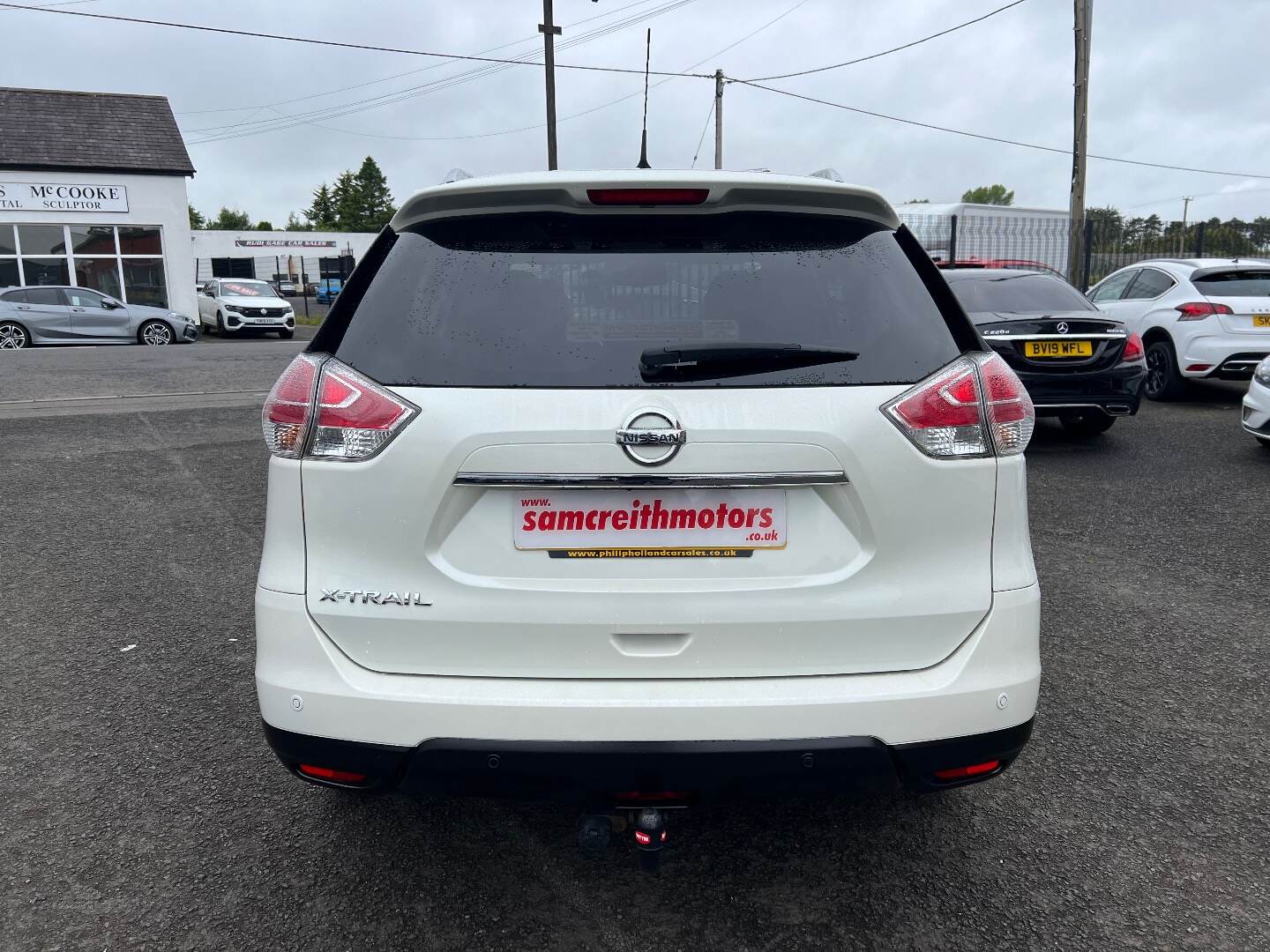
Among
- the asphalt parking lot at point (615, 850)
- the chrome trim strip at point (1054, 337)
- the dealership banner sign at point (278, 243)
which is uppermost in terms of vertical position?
the dealership banner sign at point (278, 243)

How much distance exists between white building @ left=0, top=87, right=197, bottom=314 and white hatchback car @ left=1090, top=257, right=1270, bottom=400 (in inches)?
1071

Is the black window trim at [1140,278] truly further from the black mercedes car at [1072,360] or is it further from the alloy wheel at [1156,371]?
the black mercedes car at [1072,360]

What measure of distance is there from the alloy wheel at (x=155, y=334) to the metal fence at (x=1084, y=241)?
16.6m

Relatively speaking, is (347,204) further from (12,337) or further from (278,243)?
(12,337)

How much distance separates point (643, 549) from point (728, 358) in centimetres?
44

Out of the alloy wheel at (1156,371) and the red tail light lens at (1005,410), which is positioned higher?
the red tail light lens at (1005,410)

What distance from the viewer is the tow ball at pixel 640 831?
7.27 feet

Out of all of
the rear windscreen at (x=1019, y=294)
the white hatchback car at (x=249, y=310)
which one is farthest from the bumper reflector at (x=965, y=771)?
the white hatchback car at (x=249, y=310)

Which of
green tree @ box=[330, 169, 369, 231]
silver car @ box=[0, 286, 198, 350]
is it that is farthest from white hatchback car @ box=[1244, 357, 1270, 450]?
green tree @ box=[330, 169, 369, 231]

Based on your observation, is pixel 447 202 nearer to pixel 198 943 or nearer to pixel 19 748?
pixel 198 943

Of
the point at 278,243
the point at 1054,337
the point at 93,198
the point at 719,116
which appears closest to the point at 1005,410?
the point at 1054,337

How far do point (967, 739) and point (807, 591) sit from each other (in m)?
0.47

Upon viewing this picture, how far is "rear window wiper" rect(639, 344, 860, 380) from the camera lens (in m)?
2.09

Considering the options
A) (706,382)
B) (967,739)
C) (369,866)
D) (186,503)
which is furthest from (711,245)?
(186,503)
